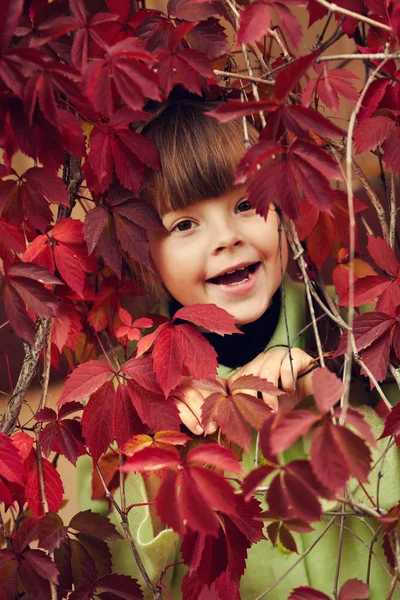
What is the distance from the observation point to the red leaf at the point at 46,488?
102 cm

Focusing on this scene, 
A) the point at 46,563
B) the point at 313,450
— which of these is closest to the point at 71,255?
the point at 46,563

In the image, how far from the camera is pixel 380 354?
95cm

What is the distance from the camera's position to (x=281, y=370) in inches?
41.6

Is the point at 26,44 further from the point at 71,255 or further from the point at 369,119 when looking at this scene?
the point at 369,119

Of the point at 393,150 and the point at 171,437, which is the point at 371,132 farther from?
the point at 171,437

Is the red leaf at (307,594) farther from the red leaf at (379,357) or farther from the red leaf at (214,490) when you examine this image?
the red leaf at (379,357)

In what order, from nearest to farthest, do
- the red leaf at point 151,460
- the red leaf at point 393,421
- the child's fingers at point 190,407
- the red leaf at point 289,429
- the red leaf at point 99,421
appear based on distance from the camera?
the red leaf at point 289,429, the red leaf at point 151,460, the red leaf at point 393,421, the red leaf at point 99,421, the child's fingers at point 190,407

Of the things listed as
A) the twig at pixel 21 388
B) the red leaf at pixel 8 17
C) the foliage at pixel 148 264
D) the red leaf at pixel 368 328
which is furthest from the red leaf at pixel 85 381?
the red leaf at pixel 8 17

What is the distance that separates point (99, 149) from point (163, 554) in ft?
2.16

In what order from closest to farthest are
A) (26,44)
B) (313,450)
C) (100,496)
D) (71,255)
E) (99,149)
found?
(313,450) < (26,44) < (99,149) < (71,255) < (100,496)

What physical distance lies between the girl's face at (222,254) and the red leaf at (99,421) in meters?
0.25

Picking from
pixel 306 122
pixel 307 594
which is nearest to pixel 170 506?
pixel 307 594

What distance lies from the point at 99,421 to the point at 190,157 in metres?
0.43

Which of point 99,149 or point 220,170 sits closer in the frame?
point 99,149
